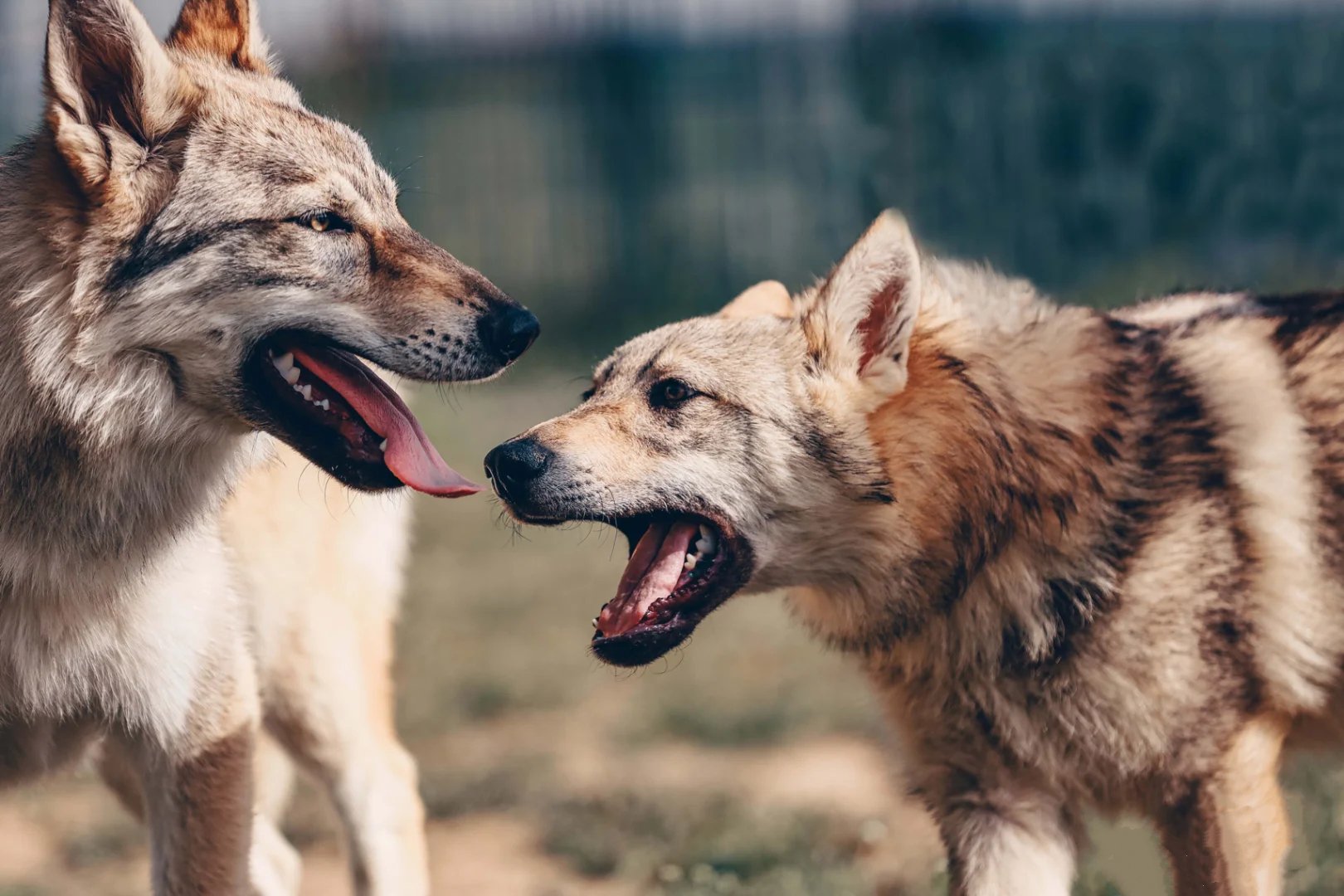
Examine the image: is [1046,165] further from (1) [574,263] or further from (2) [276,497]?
(2) [276,497]

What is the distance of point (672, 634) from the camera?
305 centimetres

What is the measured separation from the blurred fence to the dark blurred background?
0.02 metres

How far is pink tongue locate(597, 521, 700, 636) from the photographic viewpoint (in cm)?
310

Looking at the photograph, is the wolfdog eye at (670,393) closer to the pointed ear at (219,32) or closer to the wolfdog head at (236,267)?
the wolfdog head at (236,267)

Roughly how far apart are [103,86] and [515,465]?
3.73ft

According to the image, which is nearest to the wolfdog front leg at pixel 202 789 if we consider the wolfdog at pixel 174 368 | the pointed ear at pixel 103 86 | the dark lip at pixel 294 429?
the wolfdog at pixel 174 368

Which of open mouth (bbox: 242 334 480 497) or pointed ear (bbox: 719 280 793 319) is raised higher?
pointed ear (bbox: 719 280 793 319)

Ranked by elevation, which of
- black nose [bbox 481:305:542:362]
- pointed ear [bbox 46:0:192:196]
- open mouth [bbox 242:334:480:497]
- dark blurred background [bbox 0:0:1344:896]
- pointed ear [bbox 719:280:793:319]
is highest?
pointed ear [bbox 46:0:192:196]

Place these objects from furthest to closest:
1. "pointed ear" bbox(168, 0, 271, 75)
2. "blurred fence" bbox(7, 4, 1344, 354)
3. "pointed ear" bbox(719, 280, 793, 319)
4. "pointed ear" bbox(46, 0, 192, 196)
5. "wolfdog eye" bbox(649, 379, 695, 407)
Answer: "blurred fence" bbox(7, 4, 1344, 354), "pointed ear" bbox(719, 280, 793, 319), "pointed ear" bbox(168, 0, 271, 75), "wolfdog eye" bbox(649, 379, 695, 407), "pointed ear" bbox(46, 0, 192, 196)

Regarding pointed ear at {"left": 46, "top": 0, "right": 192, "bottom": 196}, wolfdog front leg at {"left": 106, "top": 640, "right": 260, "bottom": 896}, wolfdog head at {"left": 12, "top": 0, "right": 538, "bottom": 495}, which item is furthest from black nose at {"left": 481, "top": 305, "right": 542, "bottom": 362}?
wolfdog front leg at {"left": 106, "top": 640, "right": 260, "bottom": 896}

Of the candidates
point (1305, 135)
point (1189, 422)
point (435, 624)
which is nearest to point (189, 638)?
point (1189, 422)

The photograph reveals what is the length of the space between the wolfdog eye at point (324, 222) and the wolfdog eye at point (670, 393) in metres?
0.76

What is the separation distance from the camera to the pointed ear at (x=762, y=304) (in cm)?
359

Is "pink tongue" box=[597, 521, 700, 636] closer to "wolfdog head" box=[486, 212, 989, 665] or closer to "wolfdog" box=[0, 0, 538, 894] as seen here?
"wolfdog head" box=[486, 212, 989, 665]
